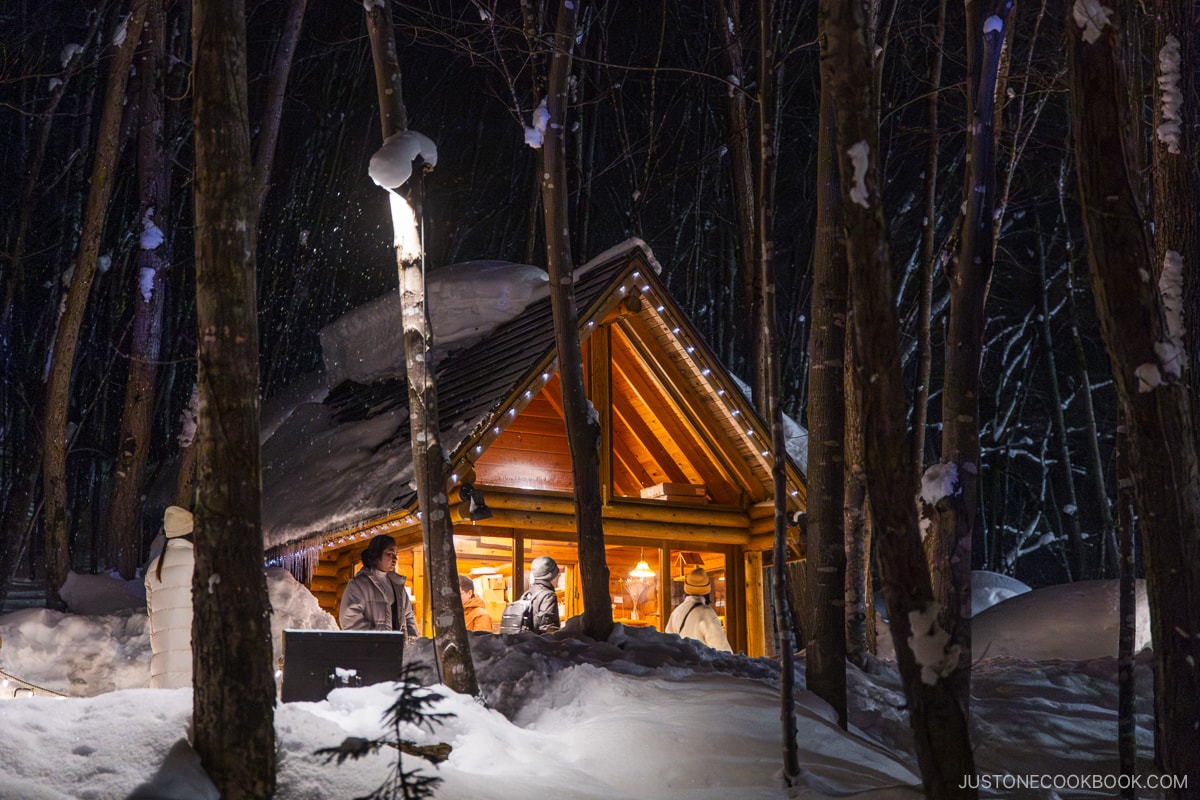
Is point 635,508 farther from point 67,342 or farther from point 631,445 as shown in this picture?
point 67,342

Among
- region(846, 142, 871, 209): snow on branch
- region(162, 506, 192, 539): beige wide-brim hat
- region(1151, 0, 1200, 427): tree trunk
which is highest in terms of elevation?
region(1151, 0, 1200, 427): tree trunk

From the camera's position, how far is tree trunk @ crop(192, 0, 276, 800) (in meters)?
5.09

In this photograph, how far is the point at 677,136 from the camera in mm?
26344

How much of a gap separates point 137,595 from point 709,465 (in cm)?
773

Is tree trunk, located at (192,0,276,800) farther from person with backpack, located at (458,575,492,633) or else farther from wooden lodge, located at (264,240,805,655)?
person with backpack, located at (458,575,492,633)

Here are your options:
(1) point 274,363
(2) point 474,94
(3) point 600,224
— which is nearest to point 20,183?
(1) point 274,363

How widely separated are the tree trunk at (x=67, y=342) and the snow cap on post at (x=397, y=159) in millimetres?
7137

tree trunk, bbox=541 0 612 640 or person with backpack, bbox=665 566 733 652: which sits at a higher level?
tree trunk, bbox=541 0 612 640

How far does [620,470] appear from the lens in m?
14.9

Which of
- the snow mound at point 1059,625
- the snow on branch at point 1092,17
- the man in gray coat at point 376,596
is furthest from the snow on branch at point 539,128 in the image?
the snow mound at point 1059,625

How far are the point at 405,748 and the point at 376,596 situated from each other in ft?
13.3

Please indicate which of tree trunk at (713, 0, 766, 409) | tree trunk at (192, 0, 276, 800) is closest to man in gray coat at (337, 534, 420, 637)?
tree trunk at (192, 0, 276, 800)

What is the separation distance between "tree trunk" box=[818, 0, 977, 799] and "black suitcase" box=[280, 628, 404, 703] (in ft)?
10.5

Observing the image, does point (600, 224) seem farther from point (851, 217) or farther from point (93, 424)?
point (851, 217)
